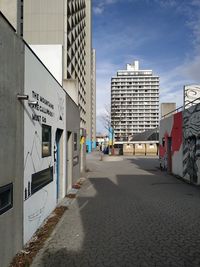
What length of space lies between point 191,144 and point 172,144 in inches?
159

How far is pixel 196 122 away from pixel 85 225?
836 cm

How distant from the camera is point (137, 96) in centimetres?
12344

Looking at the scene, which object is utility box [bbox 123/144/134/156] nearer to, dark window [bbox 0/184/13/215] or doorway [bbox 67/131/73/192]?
doorway [bbox 67/131/73/192]

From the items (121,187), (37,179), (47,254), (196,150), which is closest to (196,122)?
(196,150)

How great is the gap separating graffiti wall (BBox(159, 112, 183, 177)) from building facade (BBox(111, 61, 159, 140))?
320ft

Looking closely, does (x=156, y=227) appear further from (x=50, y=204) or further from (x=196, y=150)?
(x=196, y=150)

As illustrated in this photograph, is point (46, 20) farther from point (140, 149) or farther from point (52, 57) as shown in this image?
point (52, 57)

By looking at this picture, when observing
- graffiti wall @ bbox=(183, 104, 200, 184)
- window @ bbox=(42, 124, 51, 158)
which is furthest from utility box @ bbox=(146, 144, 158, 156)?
window @ bbox=(42, 124, 51, 158)

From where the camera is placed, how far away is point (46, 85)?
23.6 feet

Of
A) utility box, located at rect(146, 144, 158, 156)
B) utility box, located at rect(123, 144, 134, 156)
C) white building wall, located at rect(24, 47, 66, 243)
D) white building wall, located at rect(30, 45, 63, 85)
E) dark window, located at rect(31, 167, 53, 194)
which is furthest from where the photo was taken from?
utility box, located at rect(123, 144, 134, 156)

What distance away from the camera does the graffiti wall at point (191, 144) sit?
523 inches

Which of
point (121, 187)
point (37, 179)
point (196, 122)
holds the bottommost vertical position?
point (121, 187)

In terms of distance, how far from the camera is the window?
22.8 feet

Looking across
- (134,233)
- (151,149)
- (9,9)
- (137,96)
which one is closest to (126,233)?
(134,233)
